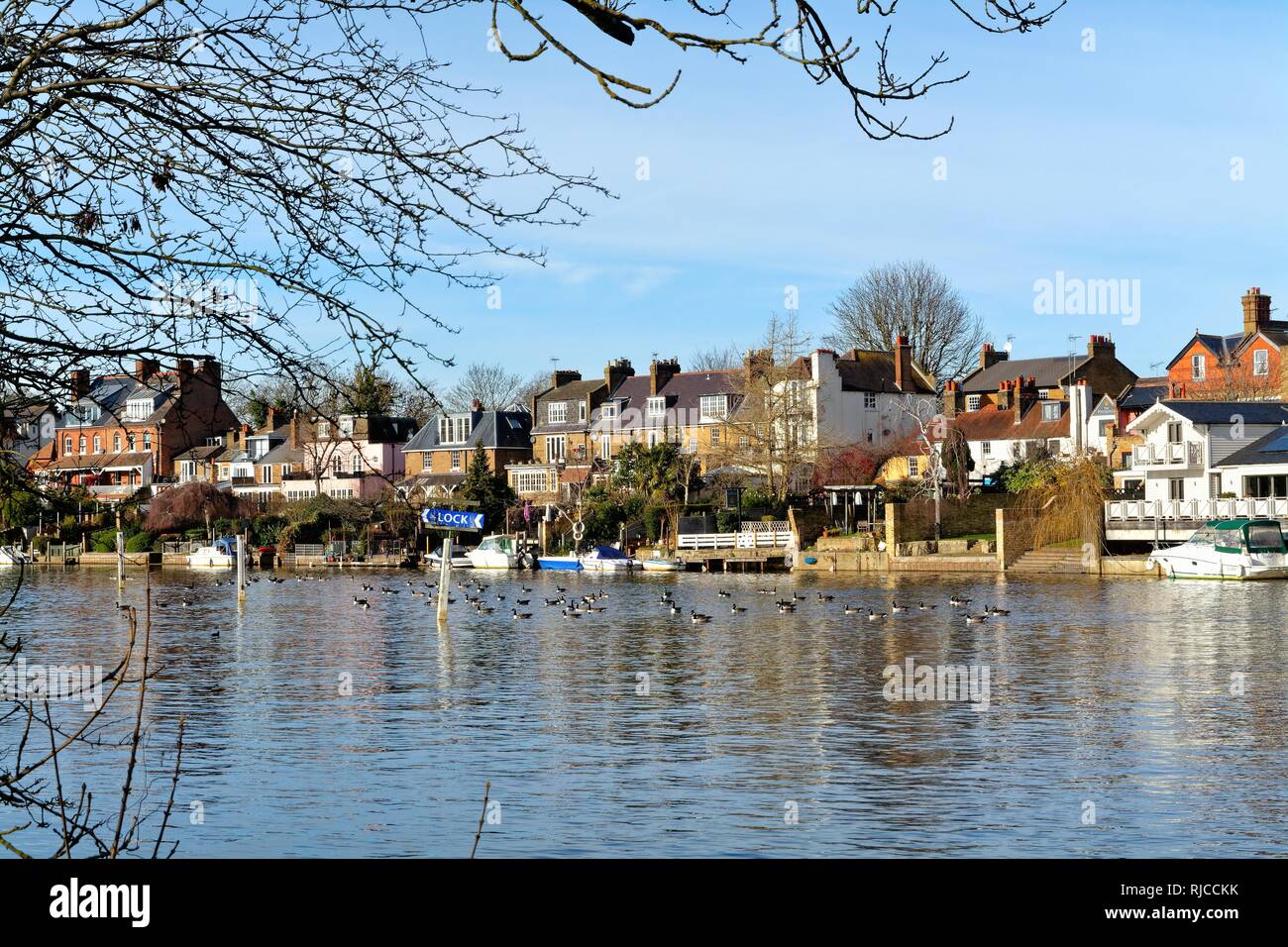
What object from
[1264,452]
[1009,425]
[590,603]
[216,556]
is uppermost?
[1009,425]

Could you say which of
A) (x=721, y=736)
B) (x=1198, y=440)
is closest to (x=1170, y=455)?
(x=1198, y=440)

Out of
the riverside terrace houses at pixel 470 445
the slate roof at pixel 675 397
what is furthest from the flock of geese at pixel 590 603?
the riverside terrace houses at pixel 470 445

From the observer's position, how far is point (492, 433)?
105m

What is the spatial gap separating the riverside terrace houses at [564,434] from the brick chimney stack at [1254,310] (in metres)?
40.8

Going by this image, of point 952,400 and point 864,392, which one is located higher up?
point 864,392

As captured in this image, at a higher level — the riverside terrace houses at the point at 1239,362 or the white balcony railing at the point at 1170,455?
the riverside terrace houses at the point at 1239,362

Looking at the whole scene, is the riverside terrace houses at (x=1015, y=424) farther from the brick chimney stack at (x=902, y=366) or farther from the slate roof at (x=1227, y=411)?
the slate roof at (x=1227, y=411)

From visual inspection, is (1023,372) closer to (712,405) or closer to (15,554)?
(712,405)

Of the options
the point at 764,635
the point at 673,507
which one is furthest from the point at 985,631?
the point at 673,507

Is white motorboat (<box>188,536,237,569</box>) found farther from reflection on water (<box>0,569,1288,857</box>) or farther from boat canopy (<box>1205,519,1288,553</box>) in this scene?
boat canopy (<box>1205,519,1288,553</box>)

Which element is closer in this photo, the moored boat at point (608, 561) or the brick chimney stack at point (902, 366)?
the moored boat at point (608, 561)

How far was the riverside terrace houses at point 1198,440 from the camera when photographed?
6819 centimetres

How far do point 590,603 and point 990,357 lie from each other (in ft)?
182
